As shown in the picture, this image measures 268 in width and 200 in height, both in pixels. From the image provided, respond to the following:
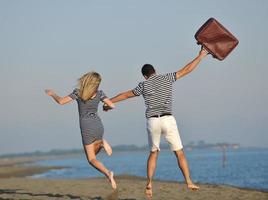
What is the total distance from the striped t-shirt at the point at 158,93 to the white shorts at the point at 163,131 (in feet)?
0.46

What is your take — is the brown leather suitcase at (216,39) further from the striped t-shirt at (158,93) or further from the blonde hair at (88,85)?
the blonde hair at (88,85)

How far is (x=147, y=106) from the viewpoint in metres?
11.5

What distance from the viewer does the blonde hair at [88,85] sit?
11.4 m

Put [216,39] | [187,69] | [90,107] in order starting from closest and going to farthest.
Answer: [187,69] → [90,107] → [216,39]

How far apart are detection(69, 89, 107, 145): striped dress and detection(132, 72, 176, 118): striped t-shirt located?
3.03ft

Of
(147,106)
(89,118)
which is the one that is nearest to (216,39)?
(147,106)

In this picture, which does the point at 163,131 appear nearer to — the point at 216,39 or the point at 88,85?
the point at 88,85

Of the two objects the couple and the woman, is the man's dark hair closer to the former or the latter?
the couple

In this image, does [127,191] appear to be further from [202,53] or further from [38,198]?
[202,53]

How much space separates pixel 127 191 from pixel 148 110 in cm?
752

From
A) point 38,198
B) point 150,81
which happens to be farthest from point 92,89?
point 38,198

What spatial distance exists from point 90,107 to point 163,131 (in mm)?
1482

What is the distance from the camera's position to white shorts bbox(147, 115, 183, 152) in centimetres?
1131

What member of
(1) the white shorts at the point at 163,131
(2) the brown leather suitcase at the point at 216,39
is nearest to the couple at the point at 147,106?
(1) the white shorts at the point at 163,131
